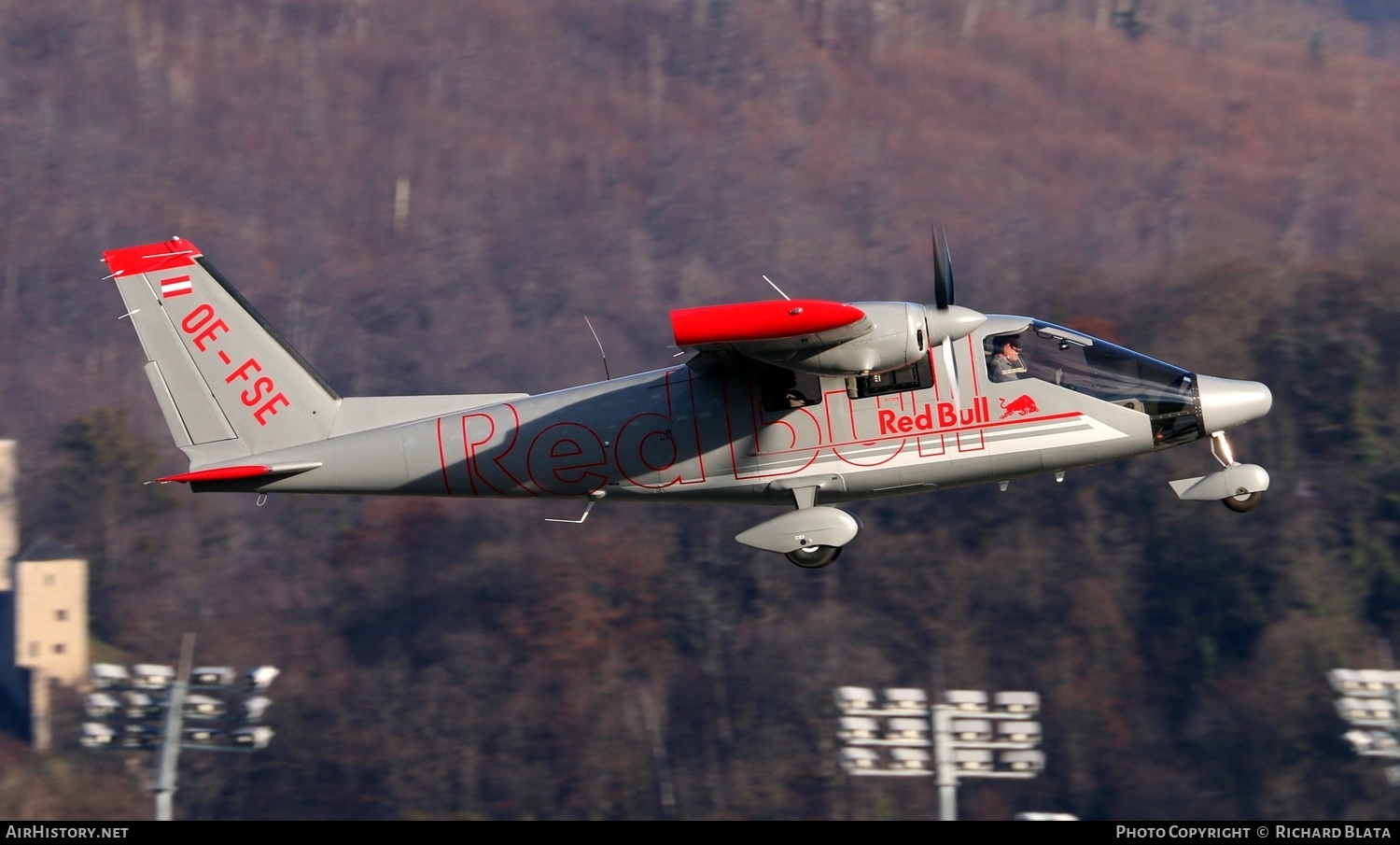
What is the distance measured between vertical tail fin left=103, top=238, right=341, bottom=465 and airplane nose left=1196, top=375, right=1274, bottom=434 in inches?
395

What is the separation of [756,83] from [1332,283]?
68.4 meters

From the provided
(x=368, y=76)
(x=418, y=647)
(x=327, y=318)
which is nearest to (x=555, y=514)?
(x=418, y=647)

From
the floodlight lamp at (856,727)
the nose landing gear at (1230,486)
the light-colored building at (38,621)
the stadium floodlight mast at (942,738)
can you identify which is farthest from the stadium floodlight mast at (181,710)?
the nose landing gear at (1230,486)

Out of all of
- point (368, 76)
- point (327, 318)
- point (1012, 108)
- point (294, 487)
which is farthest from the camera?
point (368, 76)

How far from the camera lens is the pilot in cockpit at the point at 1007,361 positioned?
58.1ft

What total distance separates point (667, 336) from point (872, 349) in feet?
277

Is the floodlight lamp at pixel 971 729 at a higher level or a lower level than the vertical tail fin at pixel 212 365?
lower

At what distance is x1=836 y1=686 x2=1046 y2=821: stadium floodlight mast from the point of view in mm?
36531

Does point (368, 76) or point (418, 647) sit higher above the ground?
point (368, 76)

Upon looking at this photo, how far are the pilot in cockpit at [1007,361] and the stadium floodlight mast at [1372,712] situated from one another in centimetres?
3615

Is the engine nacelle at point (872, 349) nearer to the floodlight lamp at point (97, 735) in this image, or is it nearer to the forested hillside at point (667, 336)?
the forested hillside at point (667, 336)

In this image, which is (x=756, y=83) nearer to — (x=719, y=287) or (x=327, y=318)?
(x=719, y=287)

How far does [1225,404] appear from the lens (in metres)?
17.9

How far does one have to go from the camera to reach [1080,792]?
61.1 metres
